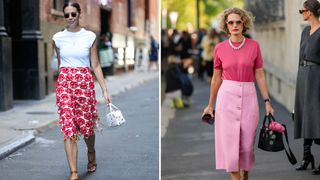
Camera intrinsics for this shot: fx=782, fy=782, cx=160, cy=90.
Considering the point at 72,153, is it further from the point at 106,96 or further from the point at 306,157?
the point at 306,157

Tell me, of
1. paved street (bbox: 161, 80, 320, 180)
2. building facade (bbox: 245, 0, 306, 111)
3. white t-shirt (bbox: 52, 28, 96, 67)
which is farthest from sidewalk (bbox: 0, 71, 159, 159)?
building facade (bbox: 245, 0, 306, 111)

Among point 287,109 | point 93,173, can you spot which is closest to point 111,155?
point 93,173

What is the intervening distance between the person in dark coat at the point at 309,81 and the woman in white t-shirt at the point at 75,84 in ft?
6.62

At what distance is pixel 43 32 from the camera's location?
21.5 ft

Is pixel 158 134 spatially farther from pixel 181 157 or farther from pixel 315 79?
pixel 181 157

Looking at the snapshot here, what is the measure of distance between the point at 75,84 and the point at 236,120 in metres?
1.36

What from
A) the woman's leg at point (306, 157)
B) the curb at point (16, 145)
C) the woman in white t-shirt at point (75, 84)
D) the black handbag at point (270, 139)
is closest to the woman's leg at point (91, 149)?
the woman in white t-shirt at point (75, 84)

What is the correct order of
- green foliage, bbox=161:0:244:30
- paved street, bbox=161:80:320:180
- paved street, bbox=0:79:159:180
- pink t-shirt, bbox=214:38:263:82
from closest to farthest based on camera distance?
pink t-shirt, bbox=214:38:263:82
paved street, bbox=0:79:159:180
paved street, bbox=161:80:320:180
green foliage, bbox=161:0:244:30

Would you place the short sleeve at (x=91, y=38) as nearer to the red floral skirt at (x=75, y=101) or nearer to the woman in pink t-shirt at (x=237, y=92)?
the red floral skirt at (x=75, y=101)

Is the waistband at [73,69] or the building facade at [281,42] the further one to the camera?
the building facade at [281,42]

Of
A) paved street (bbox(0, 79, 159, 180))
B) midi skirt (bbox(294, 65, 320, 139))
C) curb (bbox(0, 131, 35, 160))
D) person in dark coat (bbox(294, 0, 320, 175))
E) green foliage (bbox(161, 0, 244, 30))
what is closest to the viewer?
paved street (bbox(0, 79, 159, 180))

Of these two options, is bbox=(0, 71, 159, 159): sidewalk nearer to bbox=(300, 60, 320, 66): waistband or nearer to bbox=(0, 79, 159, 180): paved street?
bbox=(0, 79, 159, 180): paved street

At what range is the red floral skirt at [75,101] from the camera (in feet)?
21.2

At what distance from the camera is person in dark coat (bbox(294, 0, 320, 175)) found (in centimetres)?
726
